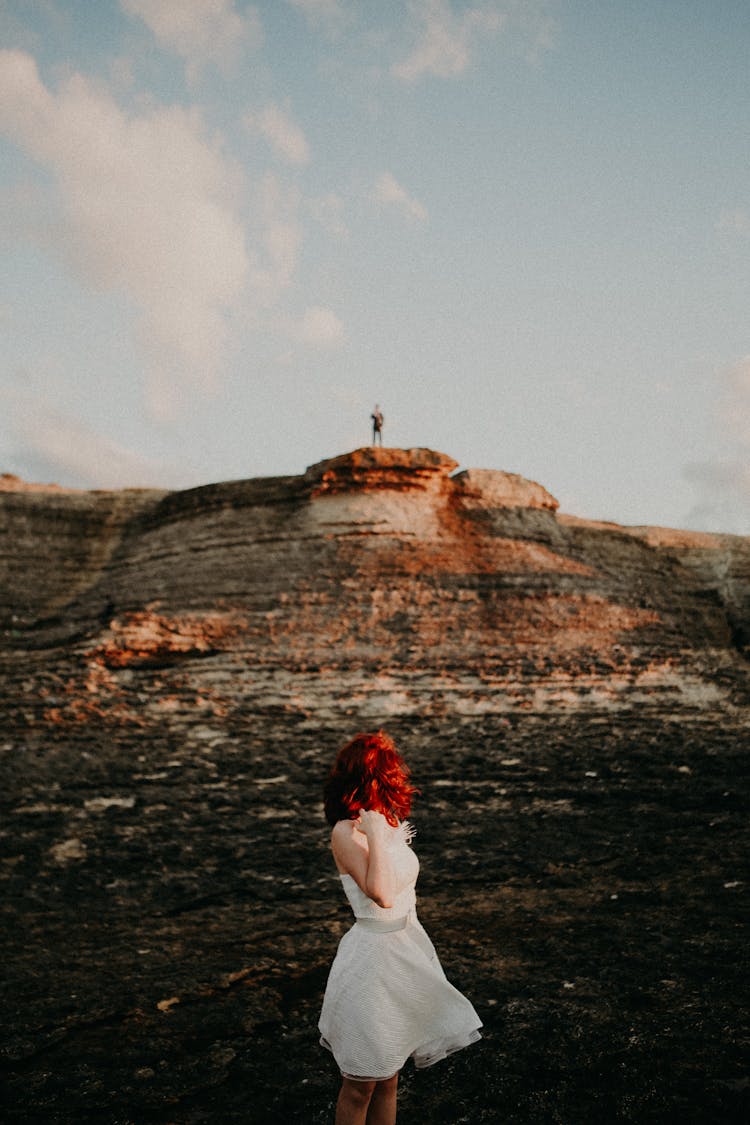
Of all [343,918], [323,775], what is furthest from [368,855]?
[323,775]

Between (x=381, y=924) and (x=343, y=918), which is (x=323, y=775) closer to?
(x=343, y=918)

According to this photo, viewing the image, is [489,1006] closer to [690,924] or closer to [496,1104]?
[496,1104]

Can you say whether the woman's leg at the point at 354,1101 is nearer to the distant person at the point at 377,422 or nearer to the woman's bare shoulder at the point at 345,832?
the woman's bare shoulder at the point at 345,832

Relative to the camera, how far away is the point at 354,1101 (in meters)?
3.09

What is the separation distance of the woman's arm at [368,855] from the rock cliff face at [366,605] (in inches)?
405

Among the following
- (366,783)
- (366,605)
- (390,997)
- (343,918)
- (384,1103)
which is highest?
(366,605)

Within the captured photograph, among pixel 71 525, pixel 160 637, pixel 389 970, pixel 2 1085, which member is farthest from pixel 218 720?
pixel 71 525

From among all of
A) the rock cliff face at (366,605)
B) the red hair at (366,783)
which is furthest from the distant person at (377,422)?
the red hair at (366,783)

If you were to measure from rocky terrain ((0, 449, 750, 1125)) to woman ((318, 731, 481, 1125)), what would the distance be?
1564 mm

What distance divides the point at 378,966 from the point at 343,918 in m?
5.20

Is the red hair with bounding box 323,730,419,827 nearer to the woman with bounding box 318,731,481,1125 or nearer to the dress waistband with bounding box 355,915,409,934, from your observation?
the woman with bounding box 318,731,481,1125

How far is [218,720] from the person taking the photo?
1322 centimetres

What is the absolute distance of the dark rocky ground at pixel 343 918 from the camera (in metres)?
4.60

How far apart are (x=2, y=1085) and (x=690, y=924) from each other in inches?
234
